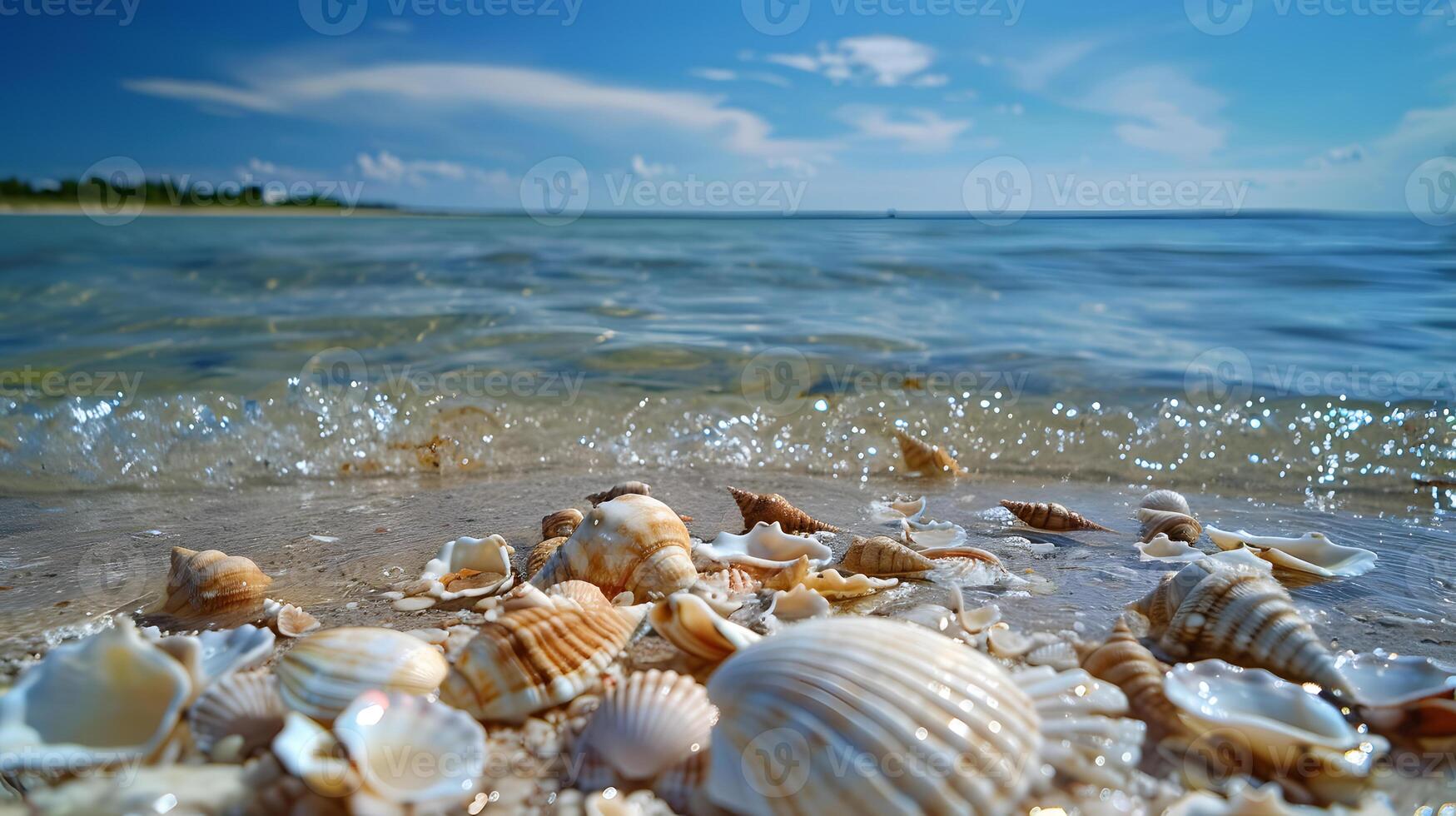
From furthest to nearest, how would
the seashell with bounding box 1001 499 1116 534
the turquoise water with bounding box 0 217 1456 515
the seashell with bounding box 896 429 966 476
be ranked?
the turquoise water with bounding box 0 217 1456 515 → the seashell with bounding box 896 429 966 476 → the seashell with bounding box 1001 499 1116 534

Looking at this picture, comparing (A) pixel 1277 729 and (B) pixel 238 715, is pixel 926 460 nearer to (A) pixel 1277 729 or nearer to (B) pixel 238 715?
(A) pixel 1277 729

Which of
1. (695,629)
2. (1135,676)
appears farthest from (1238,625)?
(695,629)

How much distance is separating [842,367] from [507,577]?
497 centimetres

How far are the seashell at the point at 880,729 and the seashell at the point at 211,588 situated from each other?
1944mm

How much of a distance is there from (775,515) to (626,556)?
1034mm

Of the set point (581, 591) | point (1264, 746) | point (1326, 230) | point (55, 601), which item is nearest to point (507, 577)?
point (581, 591)

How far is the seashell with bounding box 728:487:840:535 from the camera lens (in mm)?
3469

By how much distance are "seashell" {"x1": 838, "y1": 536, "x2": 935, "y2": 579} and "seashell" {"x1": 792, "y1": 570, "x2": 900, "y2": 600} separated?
0.18 m

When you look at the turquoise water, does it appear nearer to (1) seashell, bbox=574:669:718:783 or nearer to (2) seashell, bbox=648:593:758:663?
(2) seashell, bbox=648:593:758:663

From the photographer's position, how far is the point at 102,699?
1.77 meters

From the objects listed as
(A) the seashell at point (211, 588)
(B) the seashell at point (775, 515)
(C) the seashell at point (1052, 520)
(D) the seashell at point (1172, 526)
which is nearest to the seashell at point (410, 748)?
(A) the seashell at point (211, 588)

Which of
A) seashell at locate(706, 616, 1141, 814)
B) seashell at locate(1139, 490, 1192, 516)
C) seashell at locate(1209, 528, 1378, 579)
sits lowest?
seashell at locate(1139, 490, 1192, 516)

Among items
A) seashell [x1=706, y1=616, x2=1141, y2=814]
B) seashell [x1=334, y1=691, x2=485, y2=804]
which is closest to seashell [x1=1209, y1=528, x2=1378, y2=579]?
seashell [x1=706, y1=616, x2=1141, y2=814]

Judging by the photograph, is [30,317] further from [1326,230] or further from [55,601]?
[1326,230]
